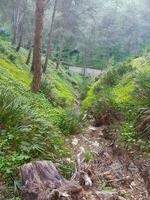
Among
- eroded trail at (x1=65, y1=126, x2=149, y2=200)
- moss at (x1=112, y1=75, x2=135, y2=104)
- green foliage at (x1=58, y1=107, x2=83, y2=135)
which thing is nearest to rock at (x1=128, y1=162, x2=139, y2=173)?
eroded trail at (x1=65, y1=126, x2=149, y2=200)

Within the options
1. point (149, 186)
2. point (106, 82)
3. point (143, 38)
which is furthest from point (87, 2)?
point (149, 186)

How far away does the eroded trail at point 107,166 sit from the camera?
6656 millimetres

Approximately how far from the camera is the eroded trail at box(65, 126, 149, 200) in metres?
6.66

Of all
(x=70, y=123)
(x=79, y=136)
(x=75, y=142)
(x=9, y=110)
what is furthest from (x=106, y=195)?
(x=70, y=123)

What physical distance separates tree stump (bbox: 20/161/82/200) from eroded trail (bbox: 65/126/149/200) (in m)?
0.63

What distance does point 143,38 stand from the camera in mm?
53719

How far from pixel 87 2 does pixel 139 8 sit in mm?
13018

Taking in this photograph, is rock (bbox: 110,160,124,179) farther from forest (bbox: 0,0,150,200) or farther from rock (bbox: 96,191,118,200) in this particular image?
rock (bbox: 96,191,118,200)

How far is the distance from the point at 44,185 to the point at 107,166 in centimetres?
274

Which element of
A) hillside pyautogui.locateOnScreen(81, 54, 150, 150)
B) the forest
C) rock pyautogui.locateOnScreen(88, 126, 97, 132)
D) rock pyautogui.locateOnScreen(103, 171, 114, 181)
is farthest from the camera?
rock pyautogui.locateOnScreen(88, 126, 97, 132)

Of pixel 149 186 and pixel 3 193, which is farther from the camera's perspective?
pixel 149 186

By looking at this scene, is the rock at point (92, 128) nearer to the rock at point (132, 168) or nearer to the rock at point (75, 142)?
the rock at point (75, 142)

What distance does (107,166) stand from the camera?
7984 millimetres

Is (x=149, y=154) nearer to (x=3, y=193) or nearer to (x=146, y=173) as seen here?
(x=146, y=173)
